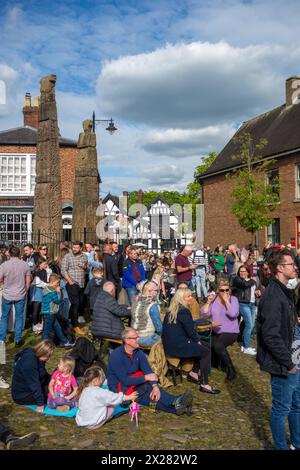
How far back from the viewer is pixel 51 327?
8883 millimetres

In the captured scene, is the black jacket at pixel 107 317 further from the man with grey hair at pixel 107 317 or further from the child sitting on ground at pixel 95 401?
the child sitting on ground at pixel 95 401

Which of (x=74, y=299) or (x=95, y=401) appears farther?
(x=74, y=299)

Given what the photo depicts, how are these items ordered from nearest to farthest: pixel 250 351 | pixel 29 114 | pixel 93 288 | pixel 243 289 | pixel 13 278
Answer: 1. pixel 13 278
2. pixel 250 351
3. pixel 243 289
4. pixel 93 288
5. pixel 29 114

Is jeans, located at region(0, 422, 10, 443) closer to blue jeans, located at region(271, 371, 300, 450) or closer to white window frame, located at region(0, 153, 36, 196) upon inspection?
blue jeans, located at region(271, 371, 300, 450)

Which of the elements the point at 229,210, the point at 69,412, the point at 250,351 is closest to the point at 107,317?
the point at 69,412

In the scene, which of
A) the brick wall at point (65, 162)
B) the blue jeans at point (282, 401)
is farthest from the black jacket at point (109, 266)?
the brick wall at point (65, 162)

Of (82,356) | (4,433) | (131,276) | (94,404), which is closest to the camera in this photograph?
(4,433)

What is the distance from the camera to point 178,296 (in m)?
6.91

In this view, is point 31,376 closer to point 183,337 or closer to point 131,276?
point 183,337

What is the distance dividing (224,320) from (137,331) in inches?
58.7

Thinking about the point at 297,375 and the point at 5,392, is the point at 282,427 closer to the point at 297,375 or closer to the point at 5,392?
the point at 297,375

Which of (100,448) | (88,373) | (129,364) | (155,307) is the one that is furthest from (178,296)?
(100,448)

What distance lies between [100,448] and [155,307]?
2866mm

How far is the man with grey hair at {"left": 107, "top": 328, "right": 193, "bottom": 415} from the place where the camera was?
5918 mm
